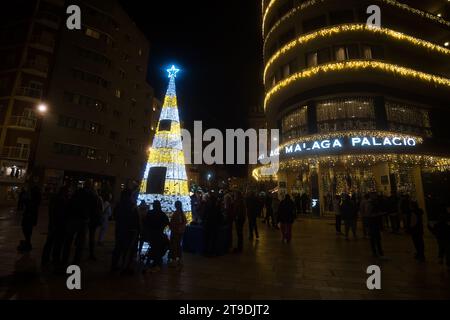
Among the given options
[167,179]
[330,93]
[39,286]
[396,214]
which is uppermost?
[330,93]

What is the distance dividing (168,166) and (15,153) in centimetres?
2558

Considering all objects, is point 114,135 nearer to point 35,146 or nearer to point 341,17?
point 35,146

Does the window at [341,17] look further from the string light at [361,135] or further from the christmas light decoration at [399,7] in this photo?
the string light at [361,135]

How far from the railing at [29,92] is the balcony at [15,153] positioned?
19.7 ft

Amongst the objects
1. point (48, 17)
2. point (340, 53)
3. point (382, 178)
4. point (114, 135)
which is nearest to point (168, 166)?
point (382, 178)

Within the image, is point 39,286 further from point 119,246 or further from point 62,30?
point 62,30

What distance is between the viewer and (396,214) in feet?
42.8

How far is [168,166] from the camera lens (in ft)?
35.3

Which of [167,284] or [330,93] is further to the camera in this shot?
[330,93]

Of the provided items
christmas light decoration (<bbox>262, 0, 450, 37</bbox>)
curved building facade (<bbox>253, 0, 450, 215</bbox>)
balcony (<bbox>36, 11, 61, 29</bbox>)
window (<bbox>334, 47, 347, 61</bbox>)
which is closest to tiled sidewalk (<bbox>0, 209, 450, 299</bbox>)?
curved building facade (<bbox>253, 0, 450, 215</bbox>)

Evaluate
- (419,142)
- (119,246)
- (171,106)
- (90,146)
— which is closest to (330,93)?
(419,142)

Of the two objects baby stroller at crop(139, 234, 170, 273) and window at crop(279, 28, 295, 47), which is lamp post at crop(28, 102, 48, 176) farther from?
baby stroller at crop(139, 234, 170, 273)

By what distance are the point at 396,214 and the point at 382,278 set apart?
9047 millimetres

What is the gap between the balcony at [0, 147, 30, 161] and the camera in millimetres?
26359
